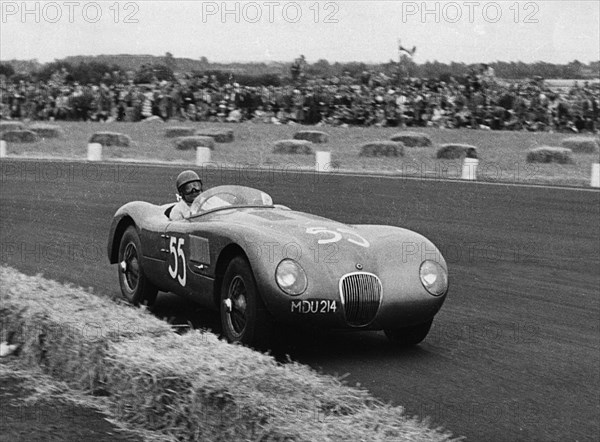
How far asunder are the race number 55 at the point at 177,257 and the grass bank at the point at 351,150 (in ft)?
36.0

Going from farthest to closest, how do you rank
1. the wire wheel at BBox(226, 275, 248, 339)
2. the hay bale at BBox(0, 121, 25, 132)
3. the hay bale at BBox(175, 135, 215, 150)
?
the hay bale at BBox(0, 121, 25, 132) < the hay bale at BBox(175, 135, 215, 150) < the wire wheel at BBox(226, 275, 248, 339)

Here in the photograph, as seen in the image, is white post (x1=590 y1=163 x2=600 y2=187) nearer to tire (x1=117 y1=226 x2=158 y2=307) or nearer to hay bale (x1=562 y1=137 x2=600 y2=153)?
hay bale (x1=562 y1=137 x2=600 y2=153)

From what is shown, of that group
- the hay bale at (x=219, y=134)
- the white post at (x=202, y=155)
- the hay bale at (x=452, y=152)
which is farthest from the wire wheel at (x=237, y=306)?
the hay bale at (x=219, y=134)

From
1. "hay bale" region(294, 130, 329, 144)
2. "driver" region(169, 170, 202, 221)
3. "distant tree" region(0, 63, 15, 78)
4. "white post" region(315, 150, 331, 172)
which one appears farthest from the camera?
"distant tree" region(0, 63, 15, 78)

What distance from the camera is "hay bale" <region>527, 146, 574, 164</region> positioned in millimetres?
19422

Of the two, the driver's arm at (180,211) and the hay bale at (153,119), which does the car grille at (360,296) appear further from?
the hay bale at (153,119)

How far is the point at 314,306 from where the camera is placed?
5656 mm

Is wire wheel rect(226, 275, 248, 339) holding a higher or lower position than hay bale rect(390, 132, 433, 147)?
lower

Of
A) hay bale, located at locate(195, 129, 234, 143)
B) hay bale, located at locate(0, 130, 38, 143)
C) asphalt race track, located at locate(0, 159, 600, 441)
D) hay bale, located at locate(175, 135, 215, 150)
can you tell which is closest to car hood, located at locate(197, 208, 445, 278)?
asphalt race track, located at locate(0, 159, 600, 441)

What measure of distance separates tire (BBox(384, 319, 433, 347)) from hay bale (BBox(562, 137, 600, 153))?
52.7ft

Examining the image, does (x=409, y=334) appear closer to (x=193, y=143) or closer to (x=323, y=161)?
(x=323, y=161)

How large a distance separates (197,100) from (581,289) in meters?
19.3

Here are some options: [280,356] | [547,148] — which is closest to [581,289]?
[280,356]

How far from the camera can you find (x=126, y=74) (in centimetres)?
2892
